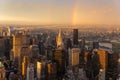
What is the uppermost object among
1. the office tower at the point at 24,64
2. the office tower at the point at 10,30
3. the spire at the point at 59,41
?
the office tower at the point at 10,30

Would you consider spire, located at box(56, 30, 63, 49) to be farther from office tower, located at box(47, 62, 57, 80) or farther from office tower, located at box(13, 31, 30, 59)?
office tower, located at box(13, 31, 30, 59)

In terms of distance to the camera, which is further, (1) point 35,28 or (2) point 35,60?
(2) point 35,60

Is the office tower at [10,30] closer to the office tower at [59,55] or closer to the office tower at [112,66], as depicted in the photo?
the office tower at [59,55]

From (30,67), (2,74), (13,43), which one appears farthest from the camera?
(13,43)

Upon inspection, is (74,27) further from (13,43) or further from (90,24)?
(13,43)

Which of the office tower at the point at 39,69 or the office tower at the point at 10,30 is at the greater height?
the office tower at the point at 10,30

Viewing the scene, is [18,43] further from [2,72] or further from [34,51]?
[2,72]

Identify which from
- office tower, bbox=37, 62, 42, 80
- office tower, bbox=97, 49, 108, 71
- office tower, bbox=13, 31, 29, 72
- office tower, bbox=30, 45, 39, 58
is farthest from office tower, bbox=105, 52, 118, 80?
office tower, bbox=13, 31, 29, 72

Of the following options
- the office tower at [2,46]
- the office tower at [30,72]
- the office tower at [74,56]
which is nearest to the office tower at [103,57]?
the office tower at [74,56]

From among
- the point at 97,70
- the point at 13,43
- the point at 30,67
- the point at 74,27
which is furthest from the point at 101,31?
the point at 13,43
